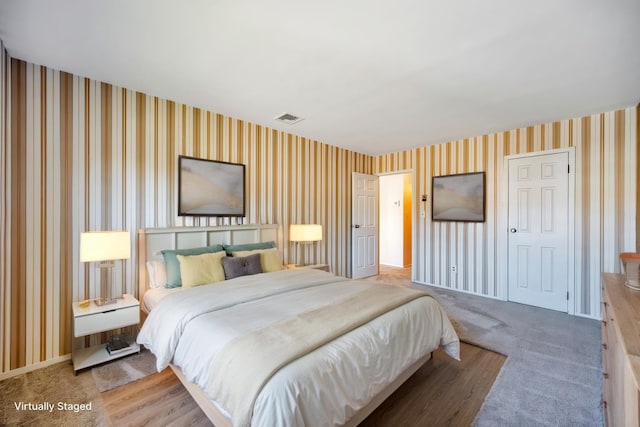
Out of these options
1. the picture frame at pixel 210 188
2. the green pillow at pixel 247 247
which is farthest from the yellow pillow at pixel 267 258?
the picture frame at pixel 210 188

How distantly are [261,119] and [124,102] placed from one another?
1461 mm

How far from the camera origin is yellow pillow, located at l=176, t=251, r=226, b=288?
8.61ft

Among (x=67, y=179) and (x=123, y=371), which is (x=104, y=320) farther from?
(x=67, y=179)

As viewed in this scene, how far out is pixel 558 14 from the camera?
67.1 inches

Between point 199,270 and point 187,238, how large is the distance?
0.58 metres

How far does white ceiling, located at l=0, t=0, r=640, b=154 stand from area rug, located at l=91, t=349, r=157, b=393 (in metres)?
2.51

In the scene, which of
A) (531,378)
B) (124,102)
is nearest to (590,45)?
(531,378)

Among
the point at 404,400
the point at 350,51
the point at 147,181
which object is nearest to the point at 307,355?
the point at 404,400

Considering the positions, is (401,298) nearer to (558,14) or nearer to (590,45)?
(558,14)

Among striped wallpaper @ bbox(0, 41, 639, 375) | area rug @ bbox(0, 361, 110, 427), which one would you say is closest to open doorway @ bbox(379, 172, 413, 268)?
striped wallpaper @ bbox(0, 41, 639, 375)

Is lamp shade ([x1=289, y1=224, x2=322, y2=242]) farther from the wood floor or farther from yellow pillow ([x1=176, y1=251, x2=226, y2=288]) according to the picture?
the wood floor

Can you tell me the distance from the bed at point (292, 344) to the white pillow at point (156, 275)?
6.8 inches

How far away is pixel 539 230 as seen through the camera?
376cm

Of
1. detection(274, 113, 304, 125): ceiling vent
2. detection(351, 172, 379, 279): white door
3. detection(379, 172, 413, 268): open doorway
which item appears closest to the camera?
detection(274, 113, 304, 125): ceiling vent
